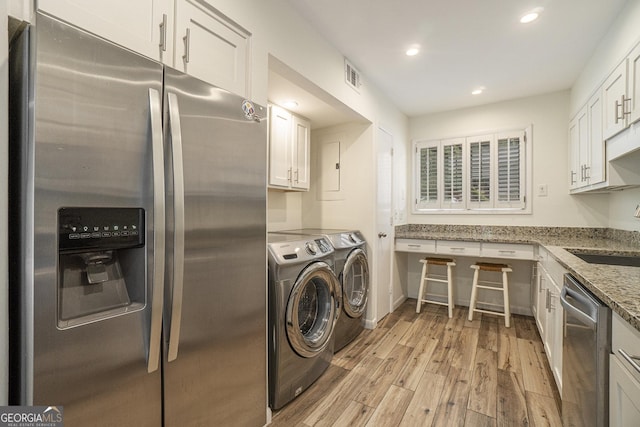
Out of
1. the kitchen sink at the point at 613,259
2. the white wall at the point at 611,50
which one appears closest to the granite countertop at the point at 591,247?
the kitchen sink at the point at 613,259

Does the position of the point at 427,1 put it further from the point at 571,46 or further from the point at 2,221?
the point at 2,221

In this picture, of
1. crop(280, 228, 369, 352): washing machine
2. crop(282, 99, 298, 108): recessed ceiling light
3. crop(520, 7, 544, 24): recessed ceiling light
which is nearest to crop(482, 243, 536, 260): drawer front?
crop(280, 228, 369, 352): washing machine

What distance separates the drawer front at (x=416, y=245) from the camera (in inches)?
133

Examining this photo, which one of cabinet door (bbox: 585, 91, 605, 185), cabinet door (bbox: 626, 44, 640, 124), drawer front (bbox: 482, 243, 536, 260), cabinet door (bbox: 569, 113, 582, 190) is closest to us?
cabinet door (bbox: 626, 44, 640, 124)

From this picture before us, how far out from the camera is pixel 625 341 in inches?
34.1

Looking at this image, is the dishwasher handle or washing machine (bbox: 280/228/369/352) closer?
the dishwasher handle

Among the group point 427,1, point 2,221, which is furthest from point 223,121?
point 427,1

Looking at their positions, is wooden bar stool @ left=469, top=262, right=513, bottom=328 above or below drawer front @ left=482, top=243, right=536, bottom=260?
below

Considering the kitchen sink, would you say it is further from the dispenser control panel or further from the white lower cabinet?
the dispenser control panel

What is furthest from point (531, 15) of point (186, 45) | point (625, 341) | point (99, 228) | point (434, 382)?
point (99, 228)

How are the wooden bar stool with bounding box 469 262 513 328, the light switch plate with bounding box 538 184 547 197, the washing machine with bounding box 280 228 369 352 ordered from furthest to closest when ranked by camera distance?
the light switch plate with bounding box 538 184 547 197
the wooden bar stool with bounding box 469 262 513 328
the washing machine with bounding box 280 228 369 352

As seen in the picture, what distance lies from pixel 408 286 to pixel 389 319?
93 cm

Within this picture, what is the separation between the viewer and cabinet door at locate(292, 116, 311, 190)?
283 centimetres

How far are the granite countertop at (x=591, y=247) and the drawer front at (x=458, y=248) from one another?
0.08 meters
